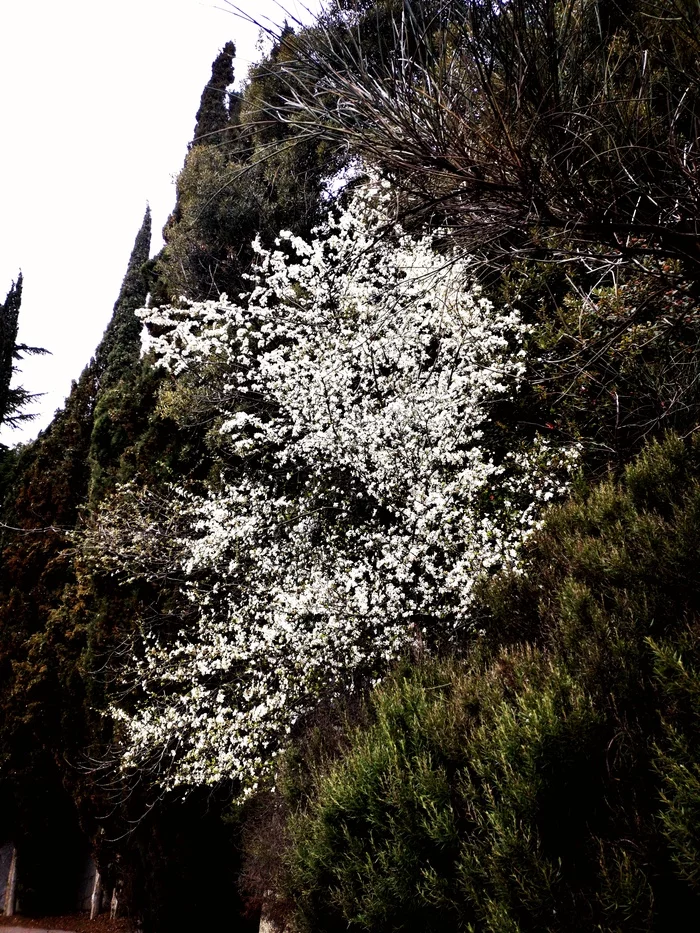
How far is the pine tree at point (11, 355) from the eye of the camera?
16.9 metres

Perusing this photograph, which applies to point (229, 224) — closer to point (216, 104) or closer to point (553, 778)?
point (216, 104)

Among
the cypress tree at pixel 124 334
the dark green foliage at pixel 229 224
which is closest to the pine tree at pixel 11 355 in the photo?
the cypress tree at pixel 124 334

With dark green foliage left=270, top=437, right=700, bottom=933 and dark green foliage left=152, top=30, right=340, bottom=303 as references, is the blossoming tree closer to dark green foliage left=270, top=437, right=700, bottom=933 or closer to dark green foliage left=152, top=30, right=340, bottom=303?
dark green foliage left=270, top=437, right=700, bottom=933

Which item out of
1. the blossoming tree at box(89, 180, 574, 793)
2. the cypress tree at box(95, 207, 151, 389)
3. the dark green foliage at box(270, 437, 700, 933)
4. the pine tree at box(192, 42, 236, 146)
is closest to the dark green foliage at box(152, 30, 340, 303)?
the cypress tree at box(95, 207, 151, 389)

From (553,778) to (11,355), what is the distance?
1867 cm

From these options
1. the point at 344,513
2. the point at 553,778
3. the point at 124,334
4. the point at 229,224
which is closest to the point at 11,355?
the point at 124,334

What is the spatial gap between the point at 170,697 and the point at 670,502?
590 centimetres

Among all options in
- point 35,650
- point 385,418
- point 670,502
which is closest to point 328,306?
point 385,418

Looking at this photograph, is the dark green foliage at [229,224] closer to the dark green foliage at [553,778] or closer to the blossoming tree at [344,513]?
the blossoming tree at [344,513]

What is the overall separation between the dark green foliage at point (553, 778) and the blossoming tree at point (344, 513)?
1765 millimetres

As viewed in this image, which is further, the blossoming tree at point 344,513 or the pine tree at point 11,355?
the pine tree at point 11,355

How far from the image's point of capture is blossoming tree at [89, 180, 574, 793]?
5859mm

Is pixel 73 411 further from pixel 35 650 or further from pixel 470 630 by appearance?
pixel 470 630

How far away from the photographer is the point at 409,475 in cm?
611
